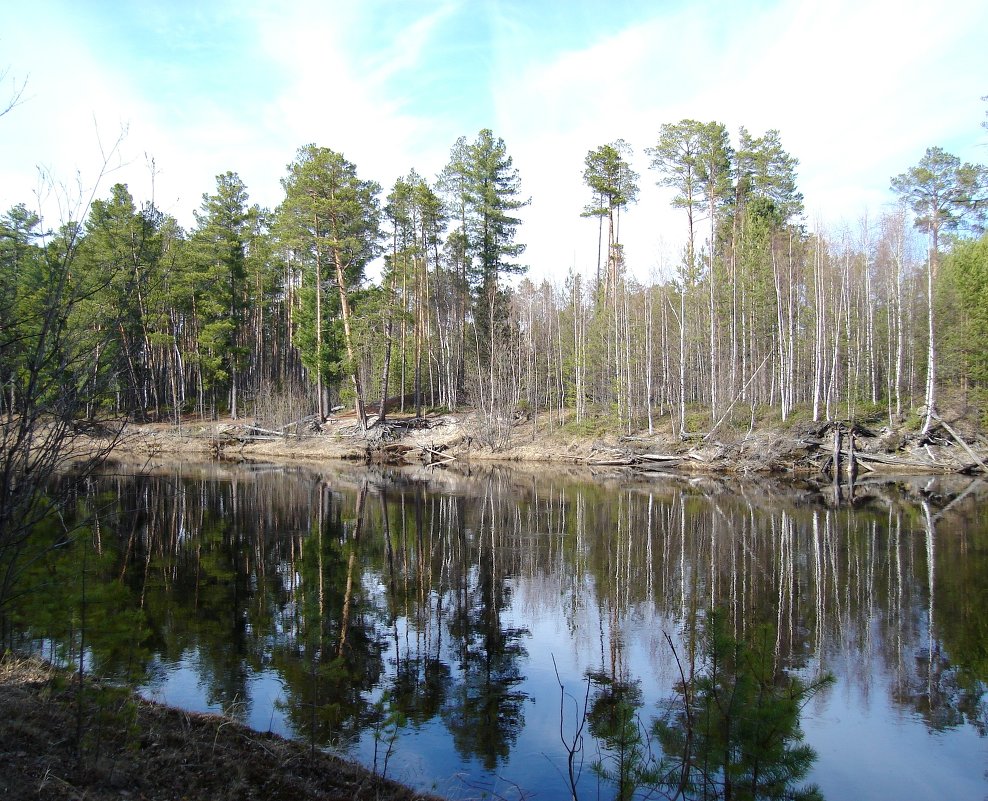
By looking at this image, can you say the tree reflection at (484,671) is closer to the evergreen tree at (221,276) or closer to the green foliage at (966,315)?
the green foliage at (966,315)

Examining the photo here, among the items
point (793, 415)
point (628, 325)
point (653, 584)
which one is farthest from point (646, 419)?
point (653, 584)

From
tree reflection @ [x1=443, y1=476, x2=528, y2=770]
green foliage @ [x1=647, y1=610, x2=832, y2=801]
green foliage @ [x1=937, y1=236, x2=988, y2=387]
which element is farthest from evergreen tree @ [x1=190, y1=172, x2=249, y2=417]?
green foliage @ [x1=647, y1=610, x2=832, y2=801]

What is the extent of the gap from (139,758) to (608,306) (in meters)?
37.0

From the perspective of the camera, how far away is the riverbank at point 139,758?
4.47 meters

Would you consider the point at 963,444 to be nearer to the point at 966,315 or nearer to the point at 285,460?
the point at 966,315

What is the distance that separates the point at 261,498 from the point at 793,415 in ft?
76.5

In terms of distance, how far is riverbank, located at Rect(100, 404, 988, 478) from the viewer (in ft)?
90.9

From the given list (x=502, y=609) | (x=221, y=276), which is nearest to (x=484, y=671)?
(x=502, y=609)

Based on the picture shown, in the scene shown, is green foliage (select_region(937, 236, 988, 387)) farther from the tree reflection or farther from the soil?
the tree reflection

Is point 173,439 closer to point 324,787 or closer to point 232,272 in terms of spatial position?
point 232,272

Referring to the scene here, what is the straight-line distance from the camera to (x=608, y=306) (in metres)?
39.9

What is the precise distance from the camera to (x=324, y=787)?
16.9ft

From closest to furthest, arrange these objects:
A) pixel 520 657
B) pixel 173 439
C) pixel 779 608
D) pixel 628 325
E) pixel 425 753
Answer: pixel 425 753 < pixel 520 657 < pixel 779 608 < pixel 628 325 < pixel 173 439

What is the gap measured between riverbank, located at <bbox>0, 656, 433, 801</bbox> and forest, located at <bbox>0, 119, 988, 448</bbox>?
21395 mm
